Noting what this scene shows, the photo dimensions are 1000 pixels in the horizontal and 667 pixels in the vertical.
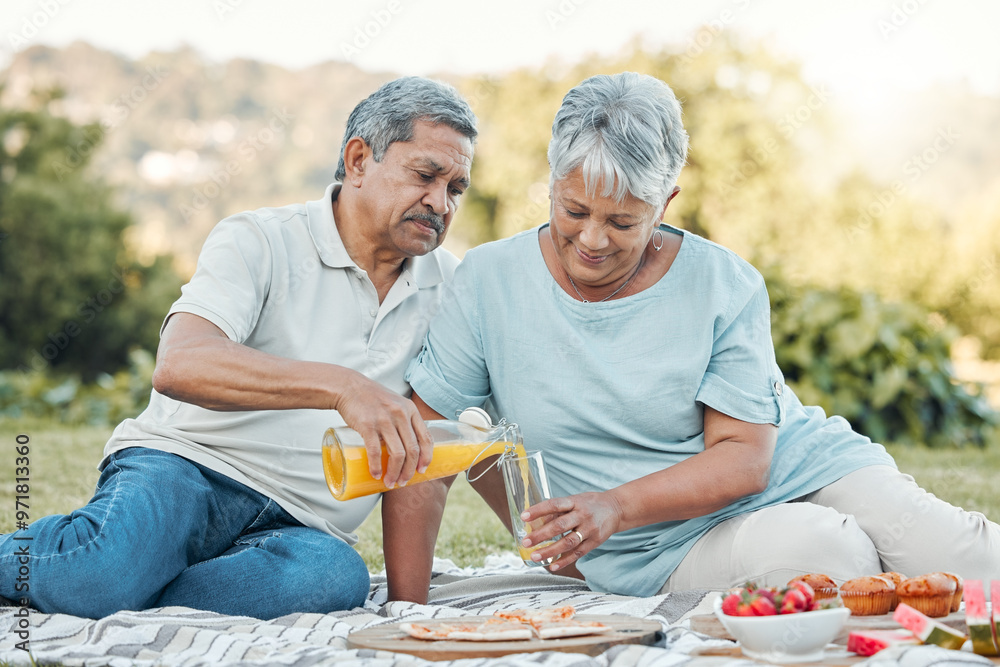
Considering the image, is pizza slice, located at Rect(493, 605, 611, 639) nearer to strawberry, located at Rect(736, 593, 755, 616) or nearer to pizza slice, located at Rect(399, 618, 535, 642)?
pizza slice, located at Rect(399, 618, 535, 642)

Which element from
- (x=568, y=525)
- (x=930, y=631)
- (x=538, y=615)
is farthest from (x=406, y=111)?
(x=930, y=631)

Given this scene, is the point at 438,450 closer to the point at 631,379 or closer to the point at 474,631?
Answer: the point at 474,631

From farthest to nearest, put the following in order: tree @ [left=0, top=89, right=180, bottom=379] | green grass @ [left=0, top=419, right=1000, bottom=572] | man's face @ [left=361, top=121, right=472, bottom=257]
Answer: tree @ [left=0, top=89, right=180, bottom=379], green grass @ [left=0, top=419, right=1000, bottom=572], man's face @ [left=361, top=121, right=472, bottom=257]

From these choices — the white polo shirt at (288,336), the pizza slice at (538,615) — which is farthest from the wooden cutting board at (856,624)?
the white polo shirt at (288,336)

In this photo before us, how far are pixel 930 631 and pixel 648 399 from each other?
1.05 m

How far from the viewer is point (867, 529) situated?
9.01 ft

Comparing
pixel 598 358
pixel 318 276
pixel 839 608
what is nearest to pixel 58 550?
pixel 318 276

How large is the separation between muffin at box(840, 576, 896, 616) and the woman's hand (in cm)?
60

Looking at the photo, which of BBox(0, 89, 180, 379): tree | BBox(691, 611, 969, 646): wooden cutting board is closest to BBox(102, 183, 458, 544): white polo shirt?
BBox(691, 611, 969, 646): wooden cutting board

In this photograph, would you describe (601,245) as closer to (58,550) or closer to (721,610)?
(721,610)

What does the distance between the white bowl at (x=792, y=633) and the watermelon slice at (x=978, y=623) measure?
0.25 metres

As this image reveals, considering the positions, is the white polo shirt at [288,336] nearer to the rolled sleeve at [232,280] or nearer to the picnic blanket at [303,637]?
the rolled sleeve at [232,280]

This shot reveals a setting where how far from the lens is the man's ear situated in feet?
10.0

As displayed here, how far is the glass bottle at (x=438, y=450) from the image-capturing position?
2.35m
